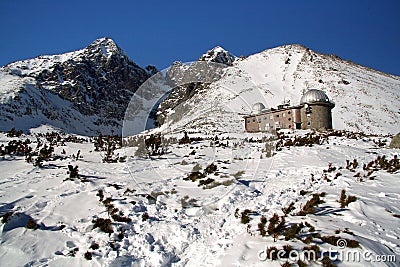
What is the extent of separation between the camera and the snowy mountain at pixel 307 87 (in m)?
55.1

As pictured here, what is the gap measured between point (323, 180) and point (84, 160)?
1189 cm

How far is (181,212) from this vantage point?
305 inches

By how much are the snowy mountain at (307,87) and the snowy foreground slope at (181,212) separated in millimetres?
26402

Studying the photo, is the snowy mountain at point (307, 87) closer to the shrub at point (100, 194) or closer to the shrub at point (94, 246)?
the shrub at point (100, 194)

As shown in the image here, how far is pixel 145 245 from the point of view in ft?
19.6

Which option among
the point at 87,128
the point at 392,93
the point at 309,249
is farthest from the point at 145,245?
the point at 392,93

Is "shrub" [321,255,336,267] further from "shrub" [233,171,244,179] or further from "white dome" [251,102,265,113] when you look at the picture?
"white dome" [251,102,265,113]

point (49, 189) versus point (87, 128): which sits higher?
point (87, 128)

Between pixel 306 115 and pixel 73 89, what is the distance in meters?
84.7

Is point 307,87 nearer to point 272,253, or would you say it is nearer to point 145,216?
point 145,216

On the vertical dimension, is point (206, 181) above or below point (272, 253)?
above

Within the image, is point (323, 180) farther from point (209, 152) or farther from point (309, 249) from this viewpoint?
point (209, 152)

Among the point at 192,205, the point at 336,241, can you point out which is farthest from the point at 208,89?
the point at 336,241

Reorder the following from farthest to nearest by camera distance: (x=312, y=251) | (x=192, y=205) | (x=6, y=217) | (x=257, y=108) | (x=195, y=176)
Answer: (x=257, y=108) < (x=195, y=176) < (x=192, y=205) < (x=6, y=217) < (x=312, y=251)
